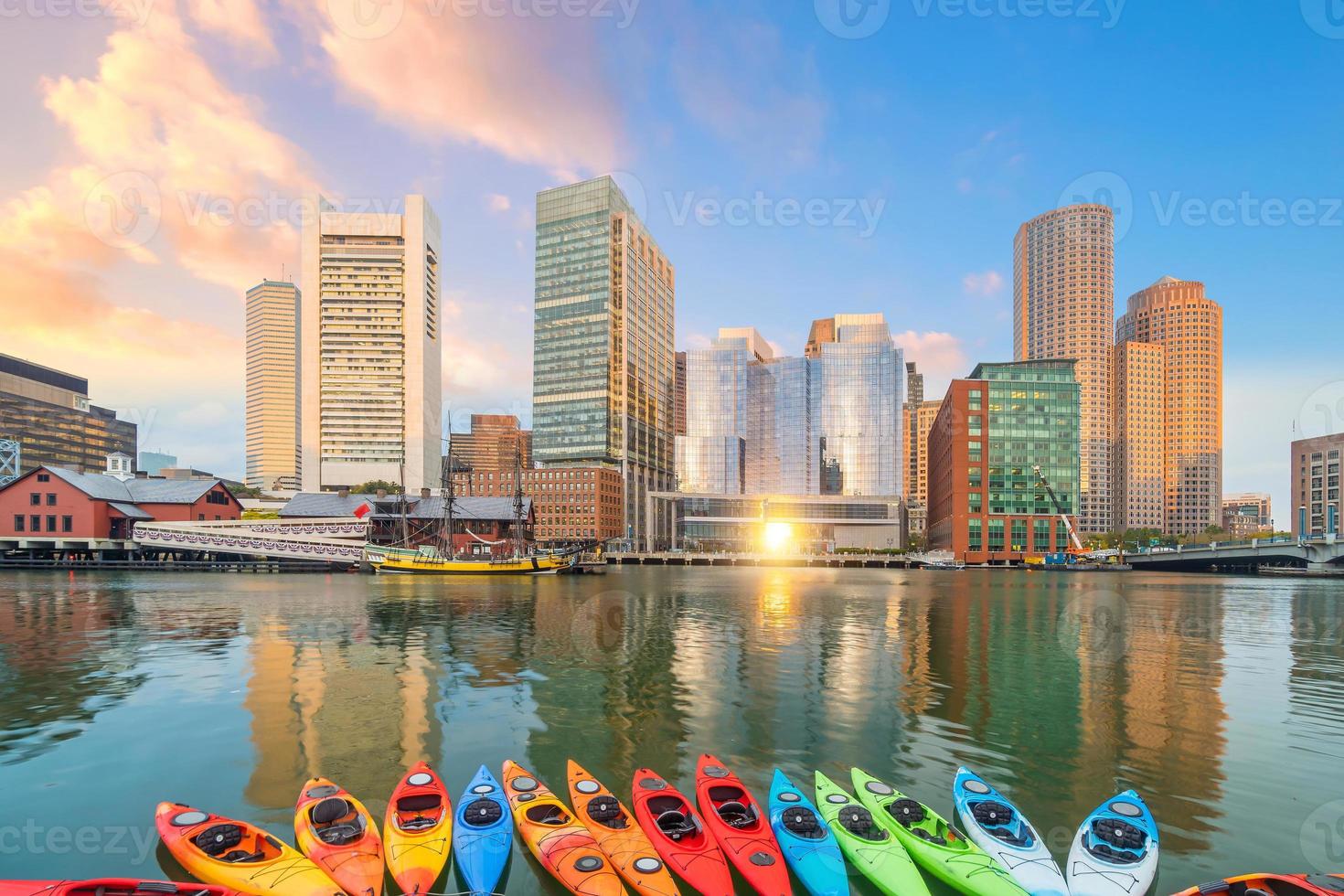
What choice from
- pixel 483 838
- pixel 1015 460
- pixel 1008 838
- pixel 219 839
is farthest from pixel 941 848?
pixel 1015 460

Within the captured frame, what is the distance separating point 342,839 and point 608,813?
17.9 feet

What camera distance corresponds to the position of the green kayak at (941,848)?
1284cm

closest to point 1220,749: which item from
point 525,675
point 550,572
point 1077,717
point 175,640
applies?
point 1077,717

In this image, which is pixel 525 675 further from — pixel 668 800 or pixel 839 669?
pixel 668 800

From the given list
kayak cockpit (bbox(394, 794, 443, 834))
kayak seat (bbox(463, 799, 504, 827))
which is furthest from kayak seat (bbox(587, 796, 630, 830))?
kayak cockpit (bbox(394, 794, 443, 834))

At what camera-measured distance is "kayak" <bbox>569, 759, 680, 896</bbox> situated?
1246cm

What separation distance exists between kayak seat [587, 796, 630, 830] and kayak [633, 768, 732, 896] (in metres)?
0.44

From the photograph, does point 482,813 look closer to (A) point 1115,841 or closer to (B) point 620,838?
(B) point 620,838

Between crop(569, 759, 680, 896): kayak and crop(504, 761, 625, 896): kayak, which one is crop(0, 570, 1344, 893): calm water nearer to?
crop(504, 761, 625, 896): kayak

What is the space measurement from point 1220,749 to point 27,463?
264m

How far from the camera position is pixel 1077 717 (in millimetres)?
25656

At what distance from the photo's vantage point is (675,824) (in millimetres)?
14500

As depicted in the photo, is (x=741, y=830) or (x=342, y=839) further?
(x=741, y=830)

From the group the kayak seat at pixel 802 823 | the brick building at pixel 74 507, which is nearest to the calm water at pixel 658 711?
the kayak seat at pixel 802 823
